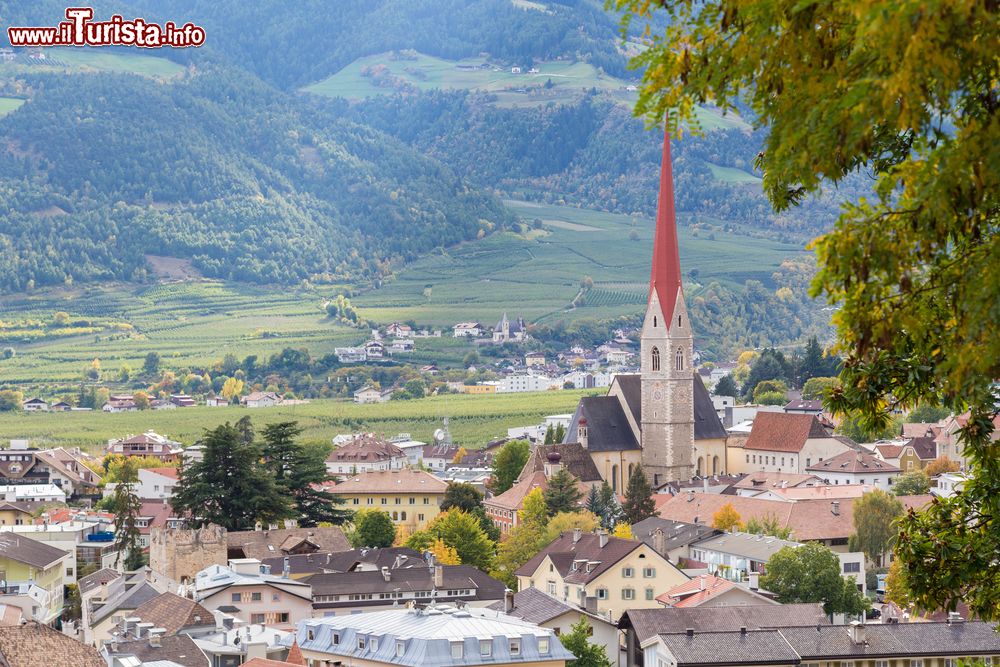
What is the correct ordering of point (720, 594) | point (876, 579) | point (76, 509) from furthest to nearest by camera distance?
point (76, 509), point (876, 579), point (720, 594)

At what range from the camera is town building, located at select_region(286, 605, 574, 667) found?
3966 centimetres

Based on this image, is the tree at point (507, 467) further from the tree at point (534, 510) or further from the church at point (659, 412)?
the tree at point (534, 510)

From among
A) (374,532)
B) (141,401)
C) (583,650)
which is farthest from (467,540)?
(141,401)

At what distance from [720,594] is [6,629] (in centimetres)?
2241

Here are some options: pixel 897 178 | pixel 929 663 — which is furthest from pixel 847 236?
pixel 929 663

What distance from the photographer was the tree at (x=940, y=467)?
91438 mm

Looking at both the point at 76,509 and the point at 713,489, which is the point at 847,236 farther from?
the point at 76,509

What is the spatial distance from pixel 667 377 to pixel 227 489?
125 feet

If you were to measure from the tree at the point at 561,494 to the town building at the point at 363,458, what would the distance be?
2818 centimetres

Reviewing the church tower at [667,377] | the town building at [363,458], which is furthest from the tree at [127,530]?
the town building at [363,458]

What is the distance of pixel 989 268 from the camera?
8.67m

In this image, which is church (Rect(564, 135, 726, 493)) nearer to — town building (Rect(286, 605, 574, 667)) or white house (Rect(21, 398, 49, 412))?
town building (Rect(286, 605, 574, 667))

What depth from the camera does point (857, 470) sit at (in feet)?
316

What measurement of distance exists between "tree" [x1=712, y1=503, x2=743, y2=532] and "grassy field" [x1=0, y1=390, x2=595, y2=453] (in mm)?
69354
